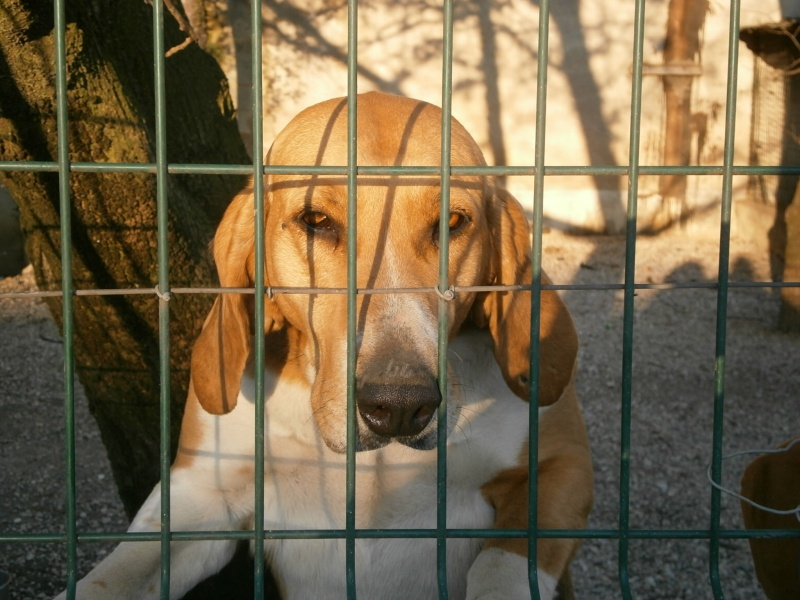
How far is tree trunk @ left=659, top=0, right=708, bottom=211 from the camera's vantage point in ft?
32.3

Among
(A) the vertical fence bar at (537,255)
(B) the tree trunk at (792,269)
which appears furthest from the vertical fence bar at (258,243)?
(B) the tree trunk at (792,269)

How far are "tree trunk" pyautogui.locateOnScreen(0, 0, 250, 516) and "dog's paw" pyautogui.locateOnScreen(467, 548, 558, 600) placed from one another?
150 centimetres

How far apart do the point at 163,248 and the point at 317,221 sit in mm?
699

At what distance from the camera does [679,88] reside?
999 centimetres

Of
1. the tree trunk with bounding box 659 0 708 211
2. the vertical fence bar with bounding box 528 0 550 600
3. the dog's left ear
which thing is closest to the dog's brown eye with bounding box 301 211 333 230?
the dog's left ear

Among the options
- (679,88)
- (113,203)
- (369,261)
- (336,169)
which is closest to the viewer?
(336,169)

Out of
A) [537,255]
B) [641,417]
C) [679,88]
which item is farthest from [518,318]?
[679,88]

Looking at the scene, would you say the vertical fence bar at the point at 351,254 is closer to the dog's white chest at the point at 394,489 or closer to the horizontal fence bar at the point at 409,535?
the horizontal fence bar at the point at 409,535

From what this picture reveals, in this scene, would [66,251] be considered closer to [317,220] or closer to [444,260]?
[444,260]

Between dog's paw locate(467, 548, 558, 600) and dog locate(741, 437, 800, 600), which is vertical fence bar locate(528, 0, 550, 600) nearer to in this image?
dog's paw locate(467, 548, 558, 600)

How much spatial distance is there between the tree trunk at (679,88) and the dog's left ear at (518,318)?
7.67 meters

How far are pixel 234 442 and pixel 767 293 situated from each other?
7101mm

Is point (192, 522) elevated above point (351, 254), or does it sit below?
below

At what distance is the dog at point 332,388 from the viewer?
90.0 inches
